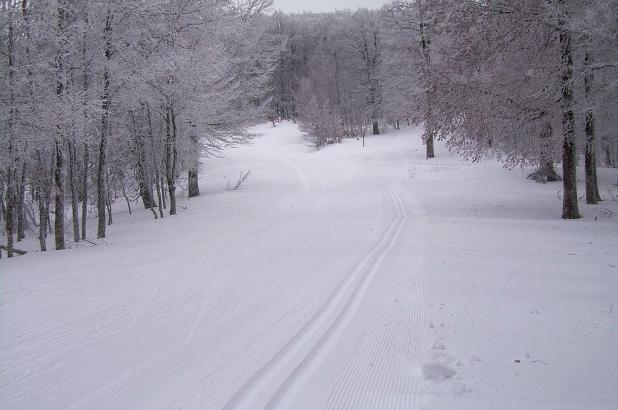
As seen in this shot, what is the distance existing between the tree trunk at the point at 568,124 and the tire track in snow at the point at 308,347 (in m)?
7.47

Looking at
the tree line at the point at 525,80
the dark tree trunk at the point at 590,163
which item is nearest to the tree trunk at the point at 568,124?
the tree line at the point at 525,80

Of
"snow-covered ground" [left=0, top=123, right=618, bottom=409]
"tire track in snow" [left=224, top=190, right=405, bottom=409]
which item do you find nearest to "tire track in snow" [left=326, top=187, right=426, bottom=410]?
"snow-covered ground" [left=0, top=123, right=618, bottom=409]

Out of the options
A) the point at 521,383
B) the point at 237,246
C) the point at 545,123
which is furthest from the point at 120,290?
the point at 545,123

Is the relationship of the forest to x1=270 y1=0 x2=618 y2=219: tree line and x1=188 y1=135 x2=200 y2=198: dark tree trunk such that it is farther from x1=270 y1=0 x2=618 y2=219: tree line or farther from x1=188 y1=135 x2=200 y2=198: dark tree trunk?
x1=188 y1=135 x2=200 y2=198: dark tree trunk

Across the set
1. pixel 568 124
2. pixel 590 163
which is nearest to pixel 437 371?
pixel 568 124

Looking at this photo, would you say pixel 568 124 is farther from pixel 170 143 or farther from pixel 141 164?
pixel 141 164

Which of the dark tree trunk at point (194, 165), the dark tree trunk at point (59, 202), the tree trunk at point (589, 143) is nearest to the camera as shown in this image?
the dark tree trunk at point (59, 202)

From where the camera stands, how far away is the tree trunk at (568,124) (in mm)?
9758

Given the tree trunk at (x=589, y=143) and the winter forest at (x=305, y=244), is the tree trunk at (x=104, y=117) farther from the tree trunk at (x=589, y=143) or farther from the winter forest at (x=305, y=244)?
the tree trunk at (x=589, y=143)

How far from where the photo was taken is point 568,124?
398 inches

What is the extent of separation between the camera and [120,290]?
5.27 meters

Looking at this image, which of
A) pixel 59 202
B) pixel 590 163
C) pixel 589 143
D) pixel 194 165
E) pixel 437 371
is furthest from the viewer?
pixel 194 165

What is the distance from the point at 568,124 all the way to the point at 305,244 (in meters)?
7.57

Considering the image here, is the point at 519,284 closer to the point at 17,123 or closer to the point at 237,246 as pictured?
the point at 237,246
